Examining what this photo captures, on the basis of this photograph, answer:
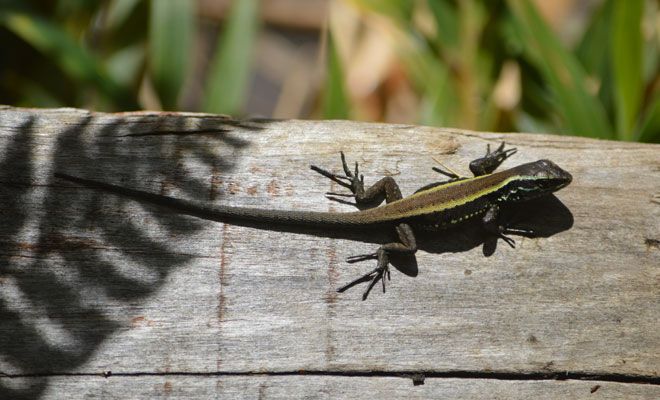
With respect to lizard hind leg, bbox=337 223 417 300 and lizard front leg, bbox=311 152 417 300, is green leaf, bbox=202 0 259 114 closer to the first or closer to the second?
lizard front leg, bbox=311 152 417 300

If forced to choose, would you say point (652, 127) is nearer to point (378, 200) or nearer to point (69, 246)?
point (378, 200)

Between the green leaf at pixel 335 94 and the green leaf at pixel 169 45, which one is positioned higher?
the green leaf at pixel 169 45

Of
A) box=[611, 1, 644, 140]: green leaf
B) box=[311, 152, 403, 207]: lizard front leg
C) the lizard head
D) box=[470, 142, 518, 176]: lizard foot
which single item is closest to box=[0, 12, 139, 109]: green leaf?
box=[311, 152, 403, 207]: lizard front leg

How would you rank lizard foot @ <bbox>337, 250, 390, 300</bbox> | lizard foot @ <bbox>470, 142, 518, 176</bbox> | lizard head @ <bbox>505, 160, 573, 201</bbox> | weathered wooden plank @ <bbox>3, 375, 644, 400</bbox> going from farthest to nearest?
1. lizard foot @ <bbox>470, 142, 518, 176</bbox>
2. lizard head @ <bbox>505, 160, 573, 201</bbox>
3. lizard foot @ <bbox>337, 250, 390, 300</bbox>
4. weathered wooden plank @ <bbox>3, 375, 644, 400</bbox>

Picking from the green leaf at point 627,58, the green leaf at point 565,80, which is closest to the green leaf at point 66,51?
the green leaf at point 565,80

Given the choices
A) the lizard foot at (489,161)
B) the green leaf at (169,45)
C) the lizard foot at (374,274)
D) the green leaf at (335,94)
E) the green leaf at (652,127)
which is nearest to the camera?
the lizard foot at (374,274)

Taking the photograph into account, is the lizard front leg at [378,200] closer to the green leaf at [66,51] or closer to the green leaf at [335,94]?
the green leaf at [335,94]

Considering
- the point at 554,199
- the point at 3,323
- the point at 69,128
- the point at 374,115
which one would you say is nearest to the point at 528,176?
the point at 554,199
